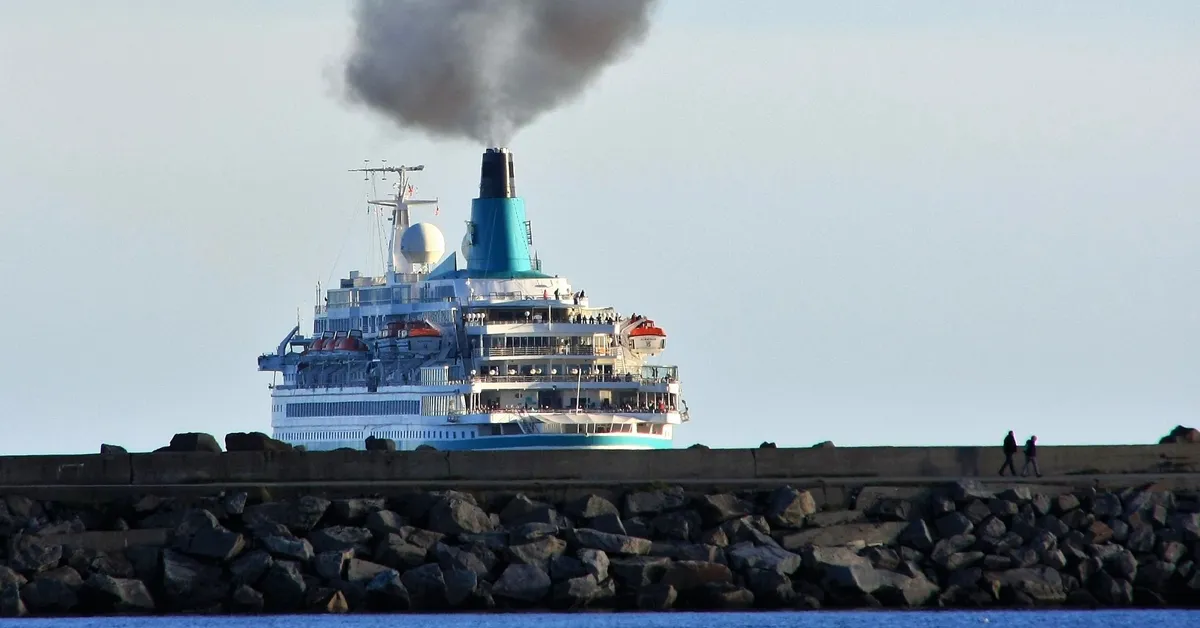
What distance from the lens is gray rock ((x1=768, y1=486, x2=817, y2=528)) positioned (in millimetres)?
35875

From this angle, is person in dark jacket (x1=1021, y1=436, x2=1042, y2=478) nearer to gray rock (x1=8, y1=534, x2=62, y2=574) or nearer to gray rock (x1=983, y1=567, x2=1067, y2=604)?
gray rock (x1=983, y1=567, x2=1067, y2=604)

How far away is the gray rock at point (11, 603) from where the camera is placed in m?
34.3

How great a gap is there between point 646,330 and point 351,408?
8.21 m

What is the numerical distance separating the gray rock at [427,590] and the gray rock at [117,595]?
2.95 m

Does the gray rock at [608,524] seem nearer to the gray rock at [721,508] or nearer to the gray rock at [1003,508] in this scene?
the gray rock at [721,508]

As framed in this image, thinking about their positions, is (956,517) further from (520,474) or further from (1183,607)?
(520,474)

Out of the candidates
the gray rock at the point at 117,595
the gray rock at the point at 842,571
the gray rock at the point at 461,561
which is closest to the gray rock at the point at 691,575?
the gray rock at the point at 842,571

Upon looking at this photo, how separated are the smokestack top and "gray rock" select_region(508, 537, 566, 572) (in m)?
49.1

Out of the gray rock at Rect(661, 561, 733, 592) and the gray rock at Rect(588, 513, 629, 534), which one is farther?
the gray rock at Rect(588, 513, 629, 534)

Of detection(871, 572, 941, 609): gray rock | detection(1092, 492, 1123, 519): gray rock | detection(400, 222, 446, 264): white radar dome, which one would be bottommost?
detection(871, 572, 941, 609): gray rock

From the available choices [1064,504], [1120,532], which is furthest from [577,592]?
[1120,532]

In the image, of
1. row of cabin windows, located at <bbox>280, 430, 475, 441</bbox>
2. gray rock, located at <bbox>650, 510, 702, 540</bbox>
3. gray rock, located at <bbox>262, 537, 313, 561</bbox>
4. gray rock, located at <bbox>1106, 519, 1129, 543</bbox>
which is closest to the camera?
gray rock, located at <bbox>262, 537, 313, 561</bbox>

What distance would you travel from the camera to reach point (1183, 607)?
35438 millimetres

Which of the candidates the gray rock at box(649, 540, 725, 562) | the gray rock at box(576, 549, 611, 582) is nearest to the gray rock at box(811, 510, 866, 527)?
the gray rock at box(649, 540, 725, 562)
